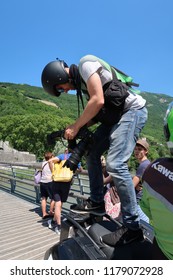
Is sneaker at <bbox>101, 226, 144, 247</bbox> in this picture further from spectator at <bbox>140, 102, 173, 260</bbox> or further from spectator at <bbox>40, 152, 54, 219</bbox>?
spectator at <bbox>40, 152, 54, 219</bbox>

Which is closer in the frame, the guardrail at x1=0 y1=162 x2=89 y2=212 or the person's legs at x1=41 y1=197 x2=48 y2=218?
the guardrail at x1=0 y1=162 x2=89 y2=212

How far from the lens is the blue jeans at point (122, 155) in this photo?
2.37m

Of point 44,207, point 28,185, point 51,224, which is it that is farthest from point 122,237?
point 28,185

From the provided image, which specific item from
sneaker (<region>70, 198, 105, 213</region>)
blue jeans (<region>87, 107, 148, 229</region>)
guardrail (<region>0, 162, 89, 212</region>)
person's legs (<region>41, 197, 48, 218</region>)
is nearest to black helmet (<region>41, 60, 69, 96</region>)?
blue jeans (<region>87, 107, 148, 229</region>)

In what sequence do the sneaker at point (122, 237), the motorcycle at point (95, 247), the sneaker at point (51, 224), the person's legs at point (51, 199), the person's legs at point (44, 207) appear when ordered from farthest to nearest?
the person's legs at point (44, 207)
the person's legs at point (51, 199)
the sneaker at point (51, 224)
the sneaker at point (122, 237)
the motorcycle at point (95, 247)

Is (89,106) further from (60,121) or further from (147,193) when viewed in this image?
(60,121)

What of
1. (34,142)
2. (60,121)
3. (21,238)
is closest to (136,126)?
(21,238)

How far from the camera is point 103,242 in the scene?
6.87 feet

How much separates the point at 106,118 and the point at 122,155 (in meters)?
0.36

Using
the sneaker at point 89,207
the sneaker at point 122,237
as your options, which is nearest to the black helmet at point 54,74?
the sneaker at point 89,207

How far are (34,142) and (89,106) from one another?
68.3 m

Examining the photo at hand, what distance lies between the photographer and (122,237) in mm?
2150

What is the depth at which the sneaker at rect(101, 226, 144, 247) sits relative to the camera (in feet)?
6.86

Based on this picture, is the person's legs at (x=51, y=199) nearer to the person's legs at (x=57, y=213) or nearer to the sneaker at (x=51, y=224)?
the sneaker at (x=51, y=224)
